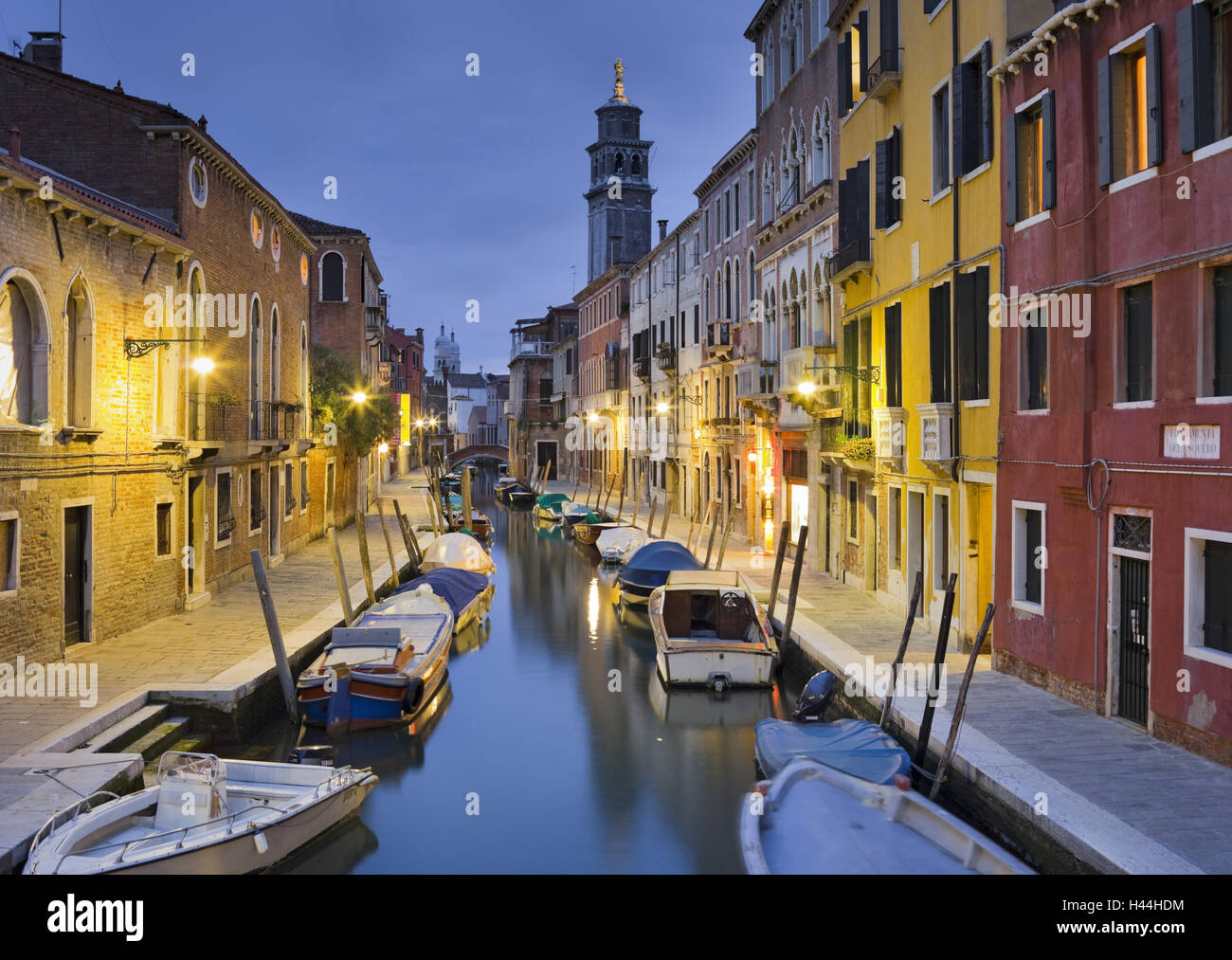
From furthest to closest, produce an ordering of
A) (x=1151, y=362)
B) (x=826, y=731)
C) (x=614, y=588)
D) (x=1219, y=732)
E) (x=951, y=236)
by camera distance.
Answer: (x=614, y=588) < (x=951, y=236) < (x=826, y=731) < (x=1151, y=362) < (x=1219, y=732)

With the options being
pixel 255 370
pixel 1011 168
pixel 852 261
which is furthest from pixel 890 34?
pixel 255 370

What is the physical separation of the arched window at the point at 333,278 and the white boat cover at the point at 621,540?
41.0ft

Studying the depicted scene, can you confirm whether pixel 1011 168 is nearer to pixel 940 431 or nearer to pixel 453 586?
pixel 940 431

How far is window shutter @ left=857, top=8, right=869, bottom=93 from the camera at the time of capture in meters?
17.2

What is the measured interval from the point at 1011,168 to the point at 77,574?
11.2 meters

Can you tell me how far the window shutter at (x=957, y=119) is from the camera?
516 inches

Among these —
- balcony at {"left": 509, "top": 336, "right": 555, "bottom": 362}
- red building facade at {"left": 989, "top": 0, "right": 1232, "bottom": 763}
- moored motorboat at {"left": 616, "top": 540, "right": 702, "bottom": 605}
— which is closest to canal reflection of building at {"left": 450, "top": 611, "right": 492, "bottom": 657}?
moored motorboat at {"left": 616, "top": 540, "right": 702, "bottom": 605}

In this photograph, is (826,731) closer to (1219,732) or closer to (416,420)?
(1219,732)

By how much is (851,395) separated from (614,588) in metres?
8.60

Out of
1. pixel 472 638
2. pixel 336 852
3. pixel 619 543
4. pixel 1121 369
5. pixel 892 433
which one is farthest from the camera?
pixel 619 543

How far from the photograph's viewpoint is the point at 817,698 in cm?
1180

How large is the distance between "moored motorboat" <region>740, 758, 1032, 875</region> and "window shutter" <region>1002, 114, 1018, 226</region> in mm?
6208
